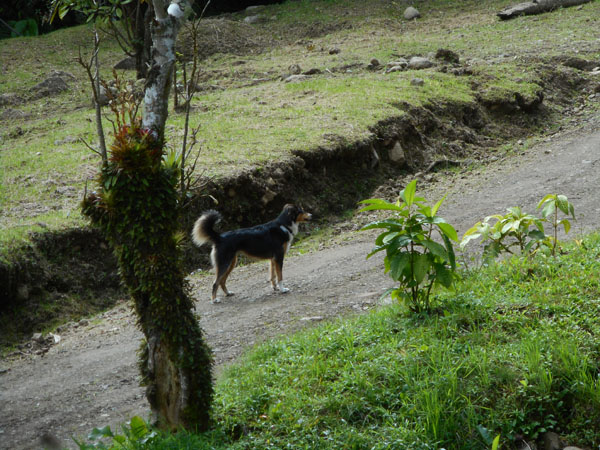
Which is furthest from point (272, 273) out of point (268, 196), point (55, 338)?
point (55, 338)

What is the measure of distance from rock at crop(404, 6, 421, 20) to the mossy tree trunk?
19372 mm

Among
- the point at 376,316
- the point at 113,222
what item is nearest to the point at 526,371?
the point at 376,316

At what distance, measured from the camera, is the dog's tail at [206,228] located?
7254 millimetres

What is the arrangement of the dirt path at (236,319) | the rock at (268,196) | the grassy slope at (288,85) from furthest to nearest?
1. the grassy slope at (288,85)
2. the rock at (268,196)
3. the dirt path at (236,319)

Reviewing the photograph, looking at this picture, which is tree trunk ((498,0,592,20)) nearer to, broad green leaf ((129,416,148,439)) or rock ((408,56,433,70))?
rock ((408,56,433,70))

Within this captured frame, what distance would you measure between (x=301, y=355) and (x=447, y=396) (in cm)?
129

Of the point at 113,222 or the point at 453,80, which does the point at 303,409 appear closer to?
the point at 113,222

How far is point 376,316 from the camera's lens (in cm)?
561

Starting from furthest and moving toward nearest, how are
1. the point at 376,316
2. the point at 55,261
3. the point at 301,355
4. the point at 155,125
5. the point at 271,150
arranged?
1. the point at 271,150
2. the point at 55,261
3. the point at 376,316
4. the point at 301,355
5. the point at 155,125

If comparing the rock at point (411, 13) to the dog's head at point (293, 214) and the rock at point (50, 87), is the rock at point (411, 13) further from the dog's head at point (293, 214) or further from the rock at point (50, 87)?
the dog's head at point (293, 214)

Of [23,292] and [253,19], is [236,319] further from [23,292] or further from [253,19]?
[253,19]

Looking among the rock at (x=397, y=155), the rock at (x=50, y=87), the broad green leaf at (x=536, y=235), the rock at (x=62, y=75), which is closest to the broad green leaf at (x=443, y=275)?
the broad green leaf at (x=536, y=235)

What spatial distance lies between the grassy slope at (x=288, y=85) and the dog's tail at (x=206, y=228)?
6.96 ft

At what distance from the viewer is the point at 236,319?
22.8ft
